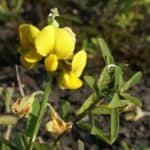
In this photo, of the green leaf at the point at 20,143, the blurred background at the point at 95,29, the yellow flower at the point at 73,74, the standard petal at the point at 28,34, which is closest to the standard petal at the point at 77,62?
the yellow flower at the point at 73,74

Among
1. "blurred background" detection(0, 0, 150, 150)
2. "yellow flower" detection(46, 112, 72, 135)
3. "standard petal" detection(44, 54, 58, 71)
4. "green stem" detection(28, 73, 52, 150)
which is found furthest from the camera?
"blurred background" detection(0, 0, 150, 150)

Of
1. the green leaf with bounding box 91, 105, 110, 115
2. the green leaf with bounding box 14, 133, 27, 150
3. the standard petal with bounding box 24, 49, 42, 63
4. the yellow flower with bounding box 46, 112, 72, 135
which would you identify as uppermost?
the standard petal with bounding box 24, 49, 42, 63

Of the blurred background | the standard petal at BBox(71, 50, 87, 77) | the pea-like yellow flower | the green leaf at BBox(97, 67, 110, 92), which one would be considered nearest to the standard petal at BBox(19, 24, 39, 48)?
the pea-like yellow flower

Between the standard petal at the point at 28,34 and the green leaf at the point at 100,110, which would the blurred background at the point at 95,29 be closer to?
the green leaf at the point at 100,110

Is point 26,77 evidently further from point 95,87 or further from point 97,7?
point 95,87

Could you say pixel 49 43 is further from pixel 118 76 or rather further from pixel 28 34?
pixel 118 76

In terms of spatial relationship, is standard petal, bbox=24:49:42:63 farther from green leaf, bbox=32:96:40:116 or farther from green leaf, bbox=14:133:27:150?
green leaf, bbox=14:133:27:150

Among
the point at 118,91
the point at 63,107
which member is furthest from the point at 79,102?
the point at 118,91
